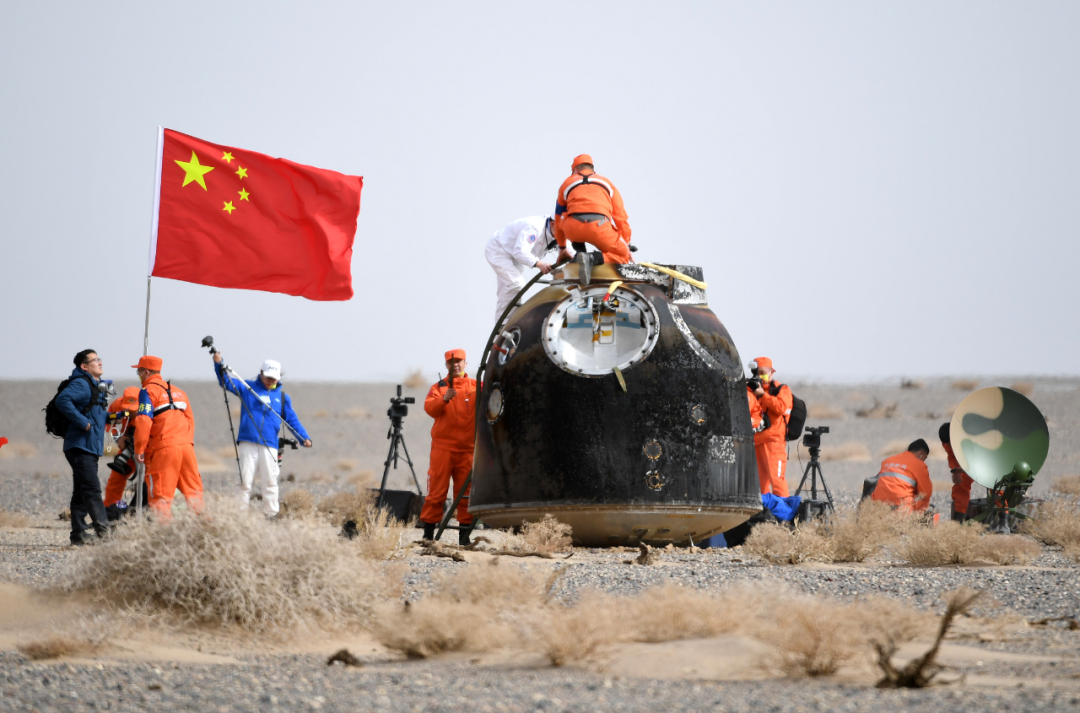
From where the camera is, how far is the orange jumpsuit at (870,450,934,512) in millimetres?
13328

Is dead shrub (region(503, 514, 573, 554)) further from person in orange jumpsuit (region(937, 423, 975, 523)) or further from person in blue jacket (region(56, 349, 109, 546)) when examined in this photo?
person in orange jumpsuit (region(937, 423, 975, 523))

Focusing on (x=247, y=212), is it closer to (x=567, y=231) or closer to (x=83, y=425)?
(x=83, y=425)

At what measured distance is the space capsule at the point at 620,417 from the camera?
911 centimetres

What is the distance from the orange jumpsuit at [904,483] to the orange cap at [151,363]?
8122mm

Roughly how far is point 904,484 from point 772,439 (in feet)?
5.44

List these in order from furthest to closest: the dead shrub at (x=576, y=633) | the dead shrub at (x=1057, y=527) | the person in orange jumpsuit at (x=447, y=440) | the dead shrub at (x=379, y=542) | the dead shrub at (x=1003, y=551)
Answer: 1. the person in orange jumpsuit at (x=447, y=440)
2. the dead shrub at (x=1057, y=527)
3. the dead shrub at (x=1003, y=551)
4. the dead shrub at (x=379, y=542)
5. the dead shrub at (x=576, y=633)

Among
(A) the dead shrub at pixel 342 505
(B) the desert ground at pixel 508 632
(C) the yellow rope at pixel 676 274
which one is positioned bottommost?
(A) the dead shrub at pixel 342 505

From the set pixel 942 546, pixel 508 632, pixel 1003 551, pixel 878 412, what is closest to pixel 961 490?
pixel 1003 551

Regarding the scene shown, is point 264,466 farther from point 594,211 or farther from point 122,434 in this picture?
point 594,211

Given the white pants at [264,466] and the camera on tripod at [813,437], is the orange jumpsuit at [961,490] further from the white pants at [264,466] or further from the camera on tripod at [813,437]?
the white pants at [264,466]

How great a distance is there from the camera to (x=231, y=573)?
638 cm

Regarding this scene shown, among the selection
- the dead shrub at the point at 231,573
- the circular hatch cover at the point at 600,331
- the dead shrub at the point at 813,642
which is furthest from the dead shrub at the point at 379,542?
the dead shrub at the point at 813,642

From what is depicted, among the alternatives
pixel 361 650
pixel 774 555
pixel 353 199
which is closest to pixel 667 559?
pixel 774 555

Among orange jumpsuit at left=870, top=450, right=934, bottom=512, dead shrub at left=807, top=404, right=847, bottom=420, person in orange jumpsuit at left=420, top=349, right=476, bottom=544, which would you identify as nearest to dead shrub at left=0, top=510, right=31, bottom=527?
person in orange jumpsuit at left=420, top=349, right=476, bottom=544
